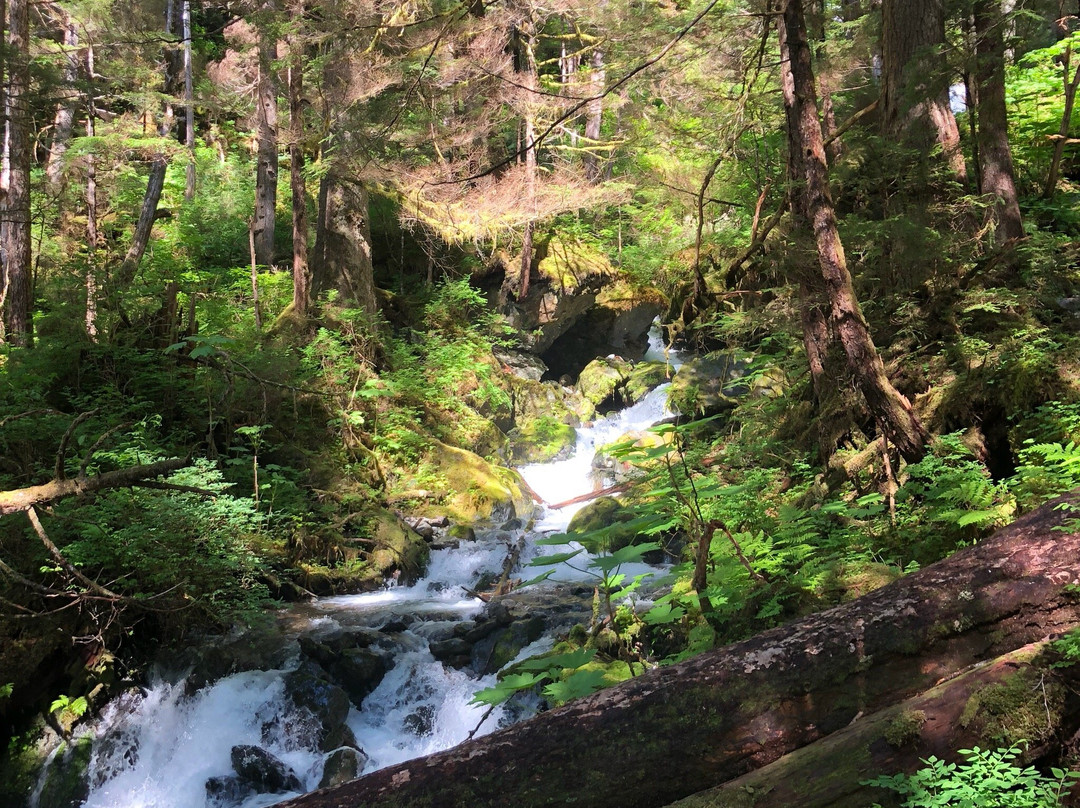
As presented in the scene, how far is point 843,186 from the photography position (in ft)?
21.1

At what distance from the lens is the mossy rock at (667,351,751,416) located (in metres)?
12.0

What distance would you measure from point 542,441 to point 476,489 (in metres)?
3.29

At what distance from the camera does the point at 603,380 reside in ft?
54.4

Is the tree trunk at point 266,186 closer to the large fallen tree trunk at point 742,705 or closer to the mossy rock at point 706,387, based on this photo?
the mossy rock at point 706,387

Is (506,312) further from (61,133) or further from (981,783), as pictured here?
(981,783)

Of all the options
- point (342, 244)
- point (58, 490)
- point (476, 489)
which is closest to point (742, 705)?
point (58, 490)

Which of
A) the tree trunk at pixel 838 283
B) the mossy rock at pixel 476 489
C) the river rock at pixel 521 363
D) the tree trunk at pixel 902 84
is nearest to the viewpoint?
the tree trunk at pixel 838 283

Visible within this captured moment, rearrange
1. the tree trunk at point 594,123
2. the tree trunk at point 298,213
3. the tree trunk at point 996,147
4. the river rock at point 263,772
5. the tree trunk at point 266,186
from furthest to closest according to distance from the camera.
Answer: the tree trunk at point 594,123 < the tree trunk at point 266,186 < the tree trunk at point 298,213 < the tree trunk at point 996,147 < the river rock at point 263,772

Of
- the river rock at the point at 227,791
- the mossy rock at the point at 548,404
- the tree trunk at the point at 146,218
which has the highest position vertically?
the tree trunk at the point at 146,218

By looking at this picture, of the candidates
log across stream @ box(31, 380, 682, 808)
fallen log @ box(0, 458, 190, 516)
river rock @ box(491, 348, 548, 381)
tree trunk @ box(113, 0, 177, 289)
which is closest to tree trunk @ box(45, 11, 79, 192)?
tree trunk @ box(113, 0, 177, 289)

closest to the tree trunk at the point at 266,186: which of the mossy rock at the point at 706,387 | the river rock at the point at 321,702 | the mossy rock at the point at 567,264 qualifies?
the mossy rock at the point at 567,264

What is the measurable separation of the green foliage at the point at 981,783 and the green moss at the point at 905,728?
0.09 meters

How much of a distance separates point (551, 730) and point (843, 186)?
5.72 m

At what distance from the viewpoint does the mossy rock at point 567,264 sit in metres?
16.4
